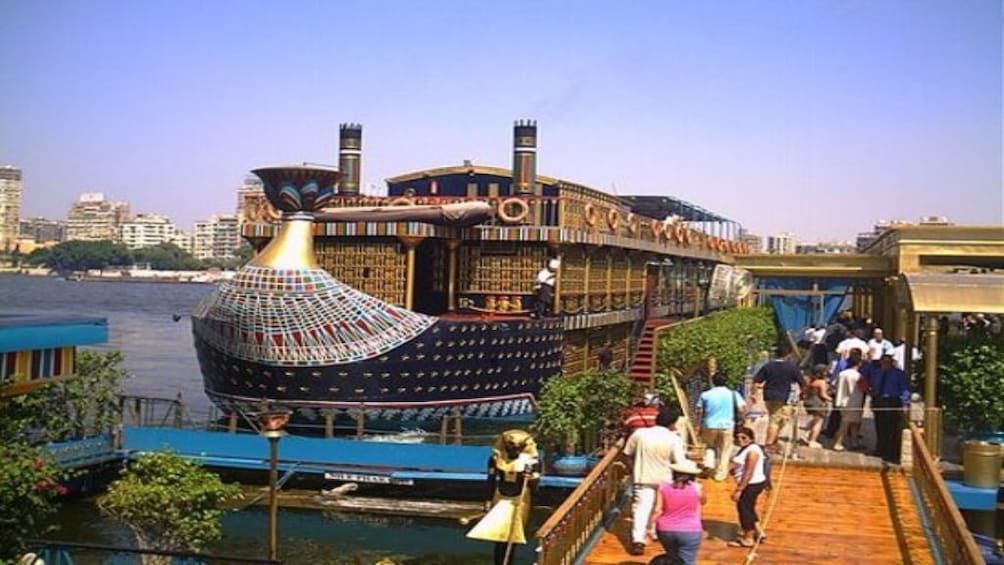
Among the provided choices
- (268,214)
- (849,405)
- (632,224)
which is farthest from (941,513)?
(632,224)

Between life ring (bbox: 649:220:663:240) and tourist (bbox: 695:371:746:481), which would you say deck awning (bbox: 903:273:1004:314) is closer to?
tourist (bbox: 695:371:746:481)

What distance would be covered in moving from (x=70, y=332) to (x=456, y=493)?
822 cm

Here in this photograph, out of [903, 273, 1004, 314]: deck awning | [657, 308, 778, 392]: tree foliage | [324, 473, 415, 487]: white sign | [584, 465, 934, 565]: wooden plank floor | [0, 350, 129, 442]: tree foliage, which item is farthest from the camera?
[657, 308, 778, 392]: tree foliage

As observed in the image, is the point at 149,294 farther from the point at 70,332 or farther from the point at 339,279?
the point at 70,332

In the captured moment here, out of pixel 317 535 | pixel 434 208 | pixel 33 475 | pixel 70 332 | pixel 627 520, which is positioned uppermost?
pixel 434 208

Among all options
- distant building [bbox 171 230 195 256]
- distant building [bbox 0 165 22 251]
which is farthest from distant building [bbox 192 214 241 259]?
distant building [bbox 0 165 22 251]

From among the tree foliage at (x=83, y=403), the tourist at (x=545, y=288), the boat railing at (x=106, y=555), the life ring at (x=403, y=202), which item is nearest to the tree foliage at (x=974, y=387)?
the tourist at (x=545, y=288)

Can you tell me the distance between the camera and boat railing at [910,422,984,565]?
6.96 m

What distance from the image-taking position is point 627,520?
379 inches

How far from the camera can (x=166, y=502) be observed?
33.2 feet

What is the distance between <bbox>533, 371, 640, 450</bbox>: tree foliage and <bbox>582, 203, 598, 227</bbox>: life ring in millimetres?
6236

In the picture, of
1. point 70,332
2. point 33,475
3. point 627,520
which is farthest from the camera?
point 70,332

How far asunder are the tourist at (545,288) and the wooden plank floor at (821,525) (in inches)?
391

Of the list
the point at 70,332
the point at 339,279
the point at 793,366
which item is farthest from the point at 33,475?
the point at 339,279
